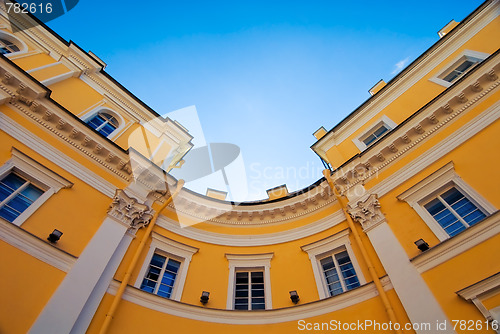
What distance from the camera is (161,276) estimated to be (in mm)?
9508

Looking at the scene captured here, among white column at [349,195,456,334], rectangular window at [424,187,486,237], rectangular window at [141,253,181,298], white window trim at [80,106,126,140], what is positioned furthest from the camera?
white window trim at [80,106,126,140]

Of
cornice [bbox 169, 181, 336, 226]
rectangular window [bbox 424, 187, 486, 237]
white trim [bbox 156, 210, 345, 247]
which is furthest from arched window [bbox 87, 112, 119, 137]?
rectangular window [bbox 424, 187, 486, 237]

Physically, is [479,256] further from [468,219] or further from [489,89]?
[489,89]

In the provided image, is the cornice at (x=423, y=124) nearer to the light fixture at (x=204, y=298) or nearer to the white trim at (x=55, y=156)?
the light fixture at (x=204, y=298)

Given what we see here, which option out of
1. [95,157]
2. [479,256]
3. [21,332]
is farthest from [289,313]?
[95,157]

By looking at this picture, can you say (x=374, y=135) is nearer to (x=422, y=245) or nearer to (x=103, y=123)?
(x=422, y=245)

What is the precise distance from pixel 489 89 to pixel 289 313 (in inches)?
361

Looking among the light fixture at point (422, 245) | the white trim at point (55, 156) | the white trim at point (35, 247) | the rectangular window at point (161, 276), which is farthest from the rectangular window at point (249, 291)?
the white trim at point (55, 156)

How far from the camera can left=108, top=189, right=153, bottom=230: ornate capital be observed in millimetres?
9539

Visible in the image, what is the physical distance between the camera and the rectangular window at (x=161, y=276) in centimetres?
917

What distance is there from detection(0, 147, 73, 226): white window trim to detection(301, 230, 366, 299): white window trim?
27.1 feet

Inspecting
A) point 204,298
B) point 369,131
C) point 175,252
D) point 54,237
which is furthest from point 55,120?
point 369,131

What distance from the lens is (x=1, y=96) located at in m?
9.01

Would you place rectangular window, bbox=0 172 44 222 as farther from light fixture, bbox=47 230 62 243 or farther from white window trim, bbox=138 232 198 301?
white window trim, bbox=138 232 198 301
